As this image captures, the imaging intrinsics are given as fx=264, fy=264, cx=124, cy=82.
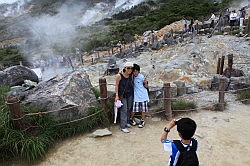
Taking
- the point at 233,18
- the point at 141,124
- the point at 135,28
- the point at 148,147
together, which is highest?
the point at 135,28

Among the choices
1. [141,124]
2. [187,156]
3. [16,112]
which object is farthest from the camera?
[141,124]

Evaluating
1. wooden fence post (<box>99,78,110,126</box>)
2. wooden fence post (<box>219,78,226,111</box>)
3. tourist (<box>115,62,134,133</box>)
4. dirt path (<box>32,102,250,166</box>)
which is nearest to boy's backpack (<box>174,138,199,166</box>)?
dirt path (<box>32,102,250,166</box>)

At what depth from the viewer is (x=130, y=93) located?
4188 millimetres

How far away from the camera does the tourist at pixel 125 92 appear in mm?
3988

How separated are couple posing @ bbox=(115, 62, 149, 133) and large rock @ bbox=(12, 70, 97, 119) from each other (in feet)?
1.65

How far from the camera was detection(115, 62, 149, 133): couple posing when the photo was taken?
13.2 feet

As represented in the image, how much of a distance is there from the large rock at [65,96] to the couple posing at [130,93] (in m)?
0.50

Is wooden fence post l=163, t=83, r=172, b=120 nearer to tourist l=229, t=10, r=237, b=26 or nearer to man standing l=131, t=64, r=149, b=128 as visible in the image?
man standing l=131, t=64, r=149, b=128

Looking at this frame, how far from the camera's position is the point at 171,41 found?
14.1m

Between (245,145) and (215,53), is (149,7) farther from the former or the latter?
(245,145)

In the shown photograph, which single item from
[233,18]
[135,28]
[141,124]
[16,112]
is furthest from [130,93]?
[135,28]

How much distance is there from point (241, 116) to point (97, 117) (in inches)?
102

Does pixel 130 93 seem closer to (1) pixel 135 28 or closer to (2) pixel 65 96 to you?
(2) pixel 65 96

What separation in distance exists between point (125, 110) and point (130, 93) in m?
0.28
